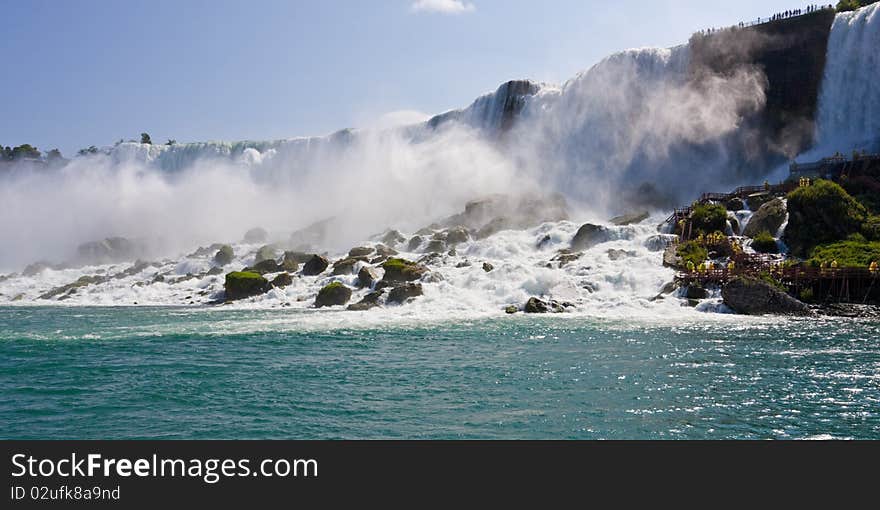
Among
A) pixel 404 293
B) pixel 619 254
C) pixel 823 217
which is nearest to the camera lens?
pixel 823 217

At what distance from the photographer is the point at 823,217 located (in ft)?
116

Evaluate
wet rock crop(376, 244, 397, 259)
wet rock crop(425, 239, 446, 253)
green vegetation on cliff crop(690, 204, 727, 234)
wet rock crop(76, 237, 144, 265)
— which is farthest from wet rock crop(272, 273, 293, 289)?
wet rock crop(76, 237, 144, 265)

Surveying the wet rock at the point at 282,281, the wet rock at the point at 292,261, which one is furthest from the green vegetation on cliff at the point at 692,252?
the wet rock at the point at 292,261

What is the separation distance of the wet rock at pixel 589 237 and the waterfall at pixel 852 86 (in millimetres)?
18145

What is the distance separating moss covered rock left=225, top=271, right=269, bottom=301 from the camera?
140 feet

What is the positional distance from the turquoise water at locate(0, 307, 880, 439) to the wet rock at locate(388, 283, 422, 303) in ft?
29.4

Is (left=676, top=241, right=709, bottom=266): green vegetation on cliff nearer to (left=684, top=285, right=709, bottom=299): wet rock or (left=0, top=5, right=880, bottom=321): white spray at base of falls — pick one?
(left=0, top=5, right=880, bottom=321): white spray at base of falls

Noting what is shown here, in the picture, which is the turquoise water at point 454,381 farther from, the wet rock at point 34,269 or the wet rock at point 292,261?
the wet rock at point 34,269

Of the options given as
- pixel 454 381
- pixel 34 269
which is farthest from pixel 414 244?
pixel 34 269

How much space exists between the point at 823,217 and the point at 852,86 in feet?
56.3

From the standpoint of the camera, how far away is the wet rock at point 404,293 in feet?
118

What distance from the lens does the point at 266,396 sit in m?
15.2

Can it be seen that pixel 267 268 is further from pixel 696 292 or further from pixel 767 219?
pixel 767 219
